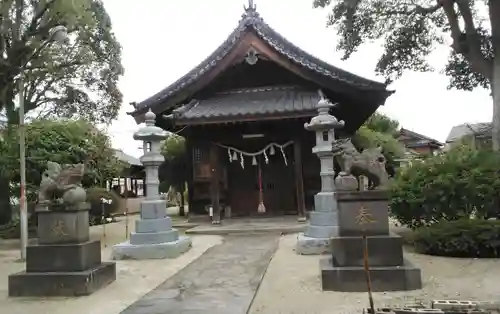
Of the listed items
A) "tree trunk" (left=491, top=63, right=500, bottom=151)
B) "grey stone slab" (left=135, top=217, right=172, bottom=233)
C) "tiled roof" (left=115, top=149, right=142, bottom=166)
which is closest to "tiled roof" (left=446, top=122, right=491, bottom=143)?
"tree trunk" (left=491, top=63, right=500, bottom=151)

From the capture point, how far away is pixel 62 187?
795 cm

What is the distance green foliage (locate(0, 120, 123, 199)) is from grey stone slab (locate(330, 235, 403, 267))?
422 inches

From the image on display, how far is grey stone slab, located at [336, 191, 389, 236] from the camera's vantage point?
7.34 meters

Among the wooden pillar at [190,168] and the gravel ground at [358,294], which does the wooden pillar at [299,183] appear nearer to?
the wooden pillar at [190,168]

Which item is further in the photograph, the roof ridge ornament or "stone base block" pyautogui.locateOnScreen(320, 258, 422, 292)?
the roof ridge ornament

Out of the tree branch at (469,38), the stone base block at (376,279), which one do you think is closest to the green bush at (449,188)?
the stone base block at (376,279)

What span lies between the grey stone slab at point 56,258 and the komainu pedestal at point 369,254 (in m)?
3.88

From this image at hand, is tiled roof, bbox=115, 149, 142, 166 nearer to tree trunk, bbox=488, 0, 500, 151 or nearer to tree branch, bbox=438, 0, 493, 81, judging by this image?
tree branch, bbox=438, 0, 493, 81

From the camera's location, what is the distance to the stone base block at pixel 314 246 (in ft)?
34.7

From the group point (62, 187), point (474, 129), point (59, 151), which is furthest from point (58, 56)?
point (474, 129)

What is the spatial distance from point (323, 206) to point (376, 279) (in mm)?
4500

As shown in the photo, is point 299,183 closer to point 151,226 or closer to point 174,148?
point 151,226

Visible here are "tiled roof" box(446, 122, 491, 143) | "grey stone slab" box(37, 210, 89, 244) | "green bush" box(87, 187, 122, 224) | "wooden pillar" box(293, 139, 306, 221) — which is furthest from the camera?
"tiled roof" box(446, 122, 491, 143)

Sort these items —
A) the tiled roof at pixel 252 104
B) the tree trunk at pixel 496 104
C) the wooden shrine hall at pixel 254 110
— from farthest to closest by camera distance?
the wooden shrine hall at pixel 254 110, the tiled roof at pixel 252 104, the tree trunk at pixel 496 104
